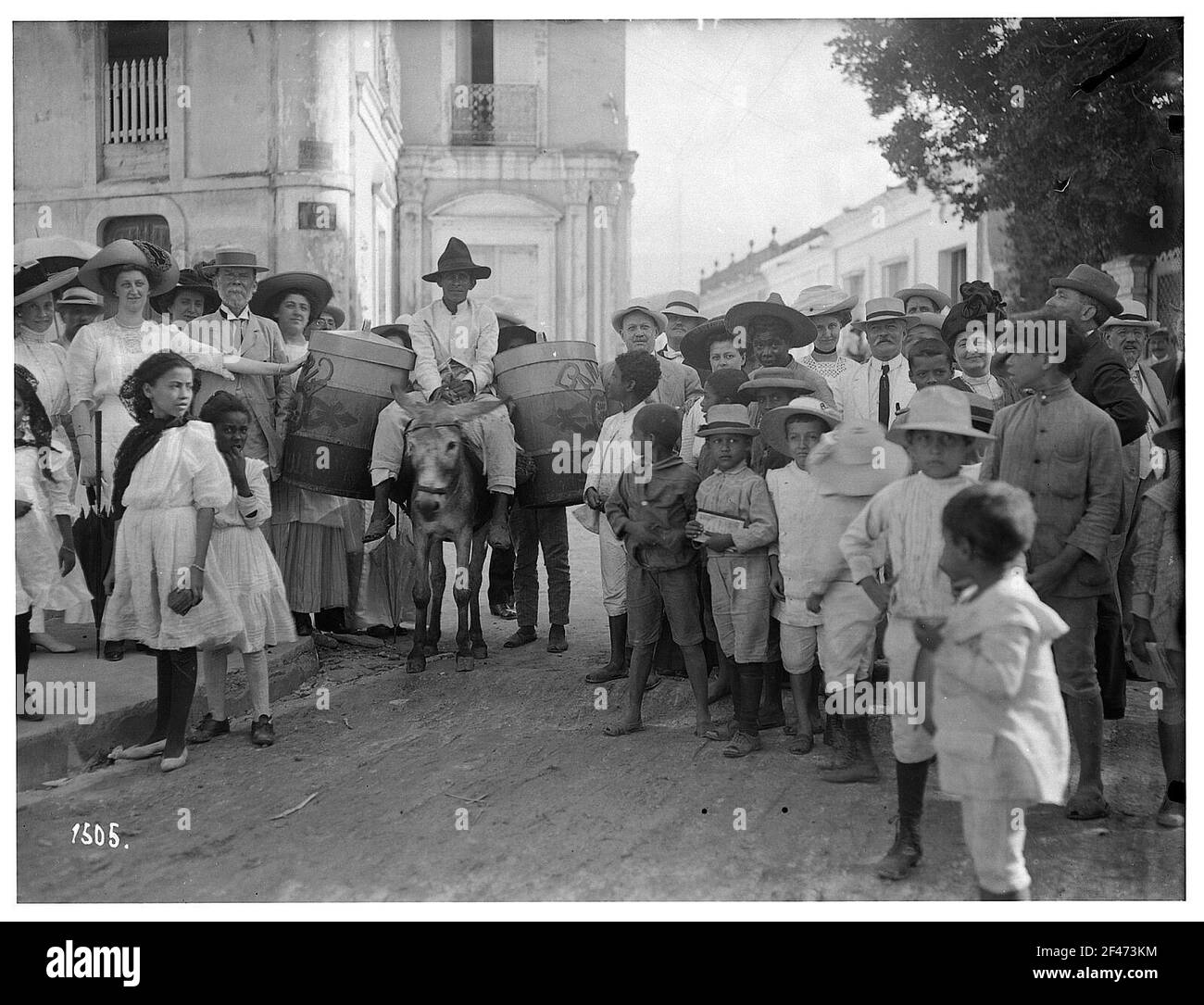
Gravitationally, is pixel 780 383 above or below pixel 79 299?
below

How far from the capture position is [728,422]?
5531mm

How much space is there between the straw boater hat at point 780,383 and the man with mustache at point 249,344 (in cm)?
280

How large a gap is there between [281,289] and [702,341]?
270 cm

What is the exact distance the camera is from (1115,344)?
6863 millimetres

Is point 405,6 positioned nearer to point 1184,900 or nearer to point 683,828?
point 683,828

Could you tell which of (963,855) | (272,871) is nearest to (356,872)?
(272,871)

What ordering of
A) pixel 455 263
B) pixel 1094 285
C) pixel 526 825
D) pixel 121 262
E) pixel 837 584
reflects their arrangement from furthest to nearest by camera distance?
pixel 455 263
pixel 121 262
pixel 1094 285
pixel 837 584
pixel 526 825

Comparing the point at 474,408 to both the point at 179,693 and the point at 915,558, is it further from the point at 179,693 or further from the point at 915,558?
the point at 915,558

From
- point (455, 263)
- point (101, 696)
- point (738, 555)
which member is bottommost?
point (101, 696)

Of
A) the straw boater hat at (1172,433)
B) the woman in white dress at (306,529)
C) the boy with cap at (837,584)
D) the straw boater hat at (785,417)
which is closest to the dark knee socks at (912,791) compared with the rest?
the boy with cap at (837,584)

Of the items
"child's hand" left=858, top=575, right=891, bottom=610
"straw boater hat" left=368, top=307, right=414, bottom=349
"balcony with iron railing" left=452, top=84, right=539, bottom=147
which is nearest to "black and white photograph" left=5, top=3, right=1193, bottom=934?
"child's hand" left=858, top=575, right=891, bottom=610

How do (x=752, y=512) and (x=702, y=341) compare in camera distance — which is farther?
(x=702, y=341)

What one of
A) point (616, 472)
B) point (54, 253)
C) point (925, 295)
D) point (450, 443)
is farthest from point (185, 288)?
point (925, 295)

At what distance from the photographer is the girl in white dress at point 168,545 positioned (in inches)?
208
